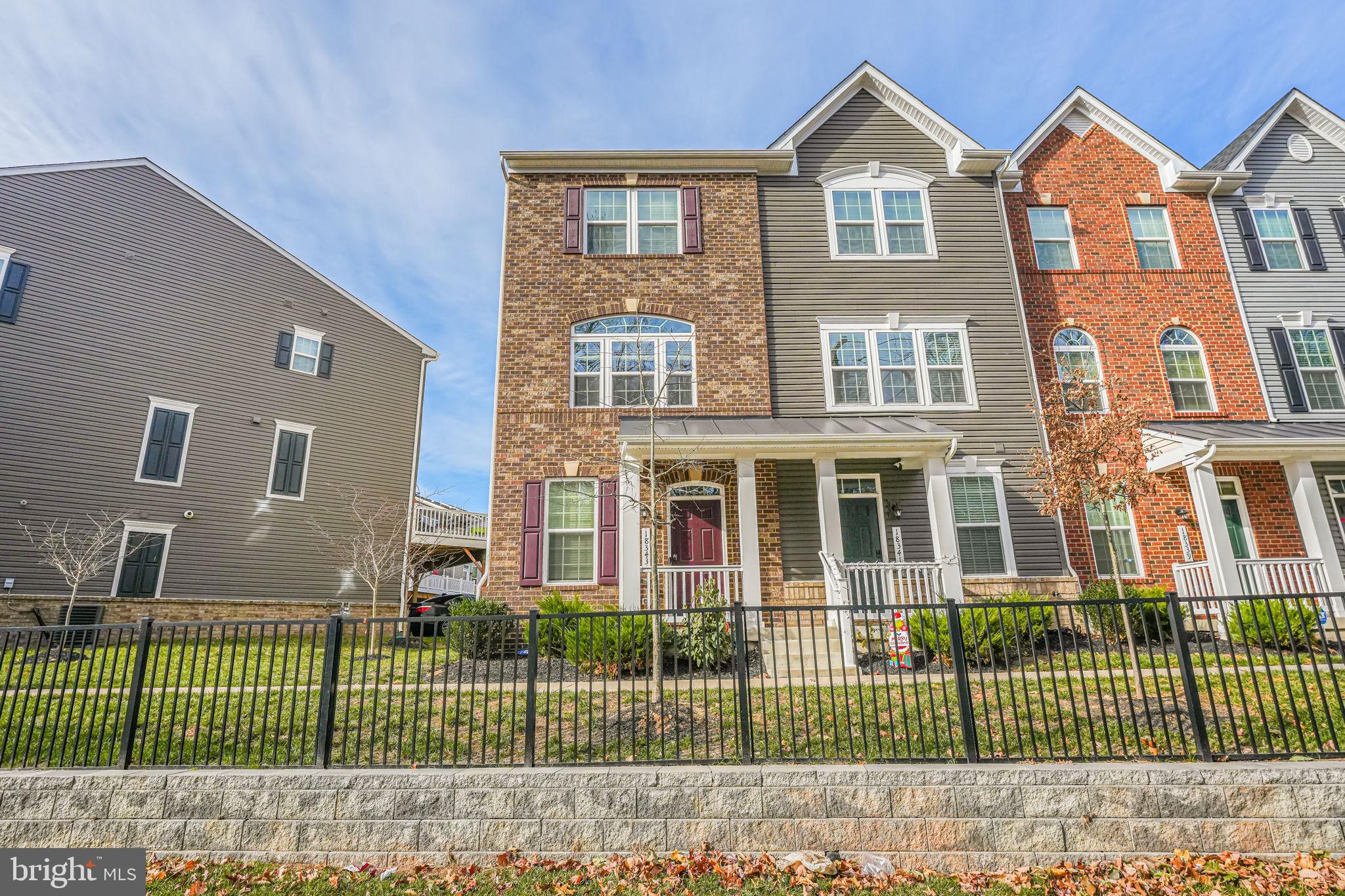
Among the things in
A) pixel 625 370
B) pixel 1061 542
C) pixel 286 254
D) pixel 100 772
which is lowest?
pixel 100 772

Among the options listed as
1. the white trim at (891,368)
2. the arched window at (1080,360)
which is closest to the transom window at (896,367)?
the white trim at (891,368)

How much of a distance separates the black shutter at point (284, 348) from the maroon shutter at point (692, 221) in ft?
38.1

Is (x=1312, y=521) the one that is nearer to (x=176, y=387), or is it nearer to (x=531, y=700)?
(x=531, y=700)

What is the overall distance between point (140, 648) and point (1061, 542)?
13.7 metres

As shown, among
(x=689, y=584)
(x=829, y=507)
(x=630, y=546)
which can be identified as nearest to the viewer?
(x=630, y=546)

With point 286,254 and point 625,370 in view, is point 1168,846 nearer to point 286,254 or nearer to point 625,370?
point 625,370

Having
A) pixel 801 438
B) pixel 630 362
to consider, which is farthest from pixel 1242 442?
pixel 630 362

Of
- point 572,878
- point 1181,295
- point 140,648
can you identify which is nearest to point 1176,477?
point 1181,295

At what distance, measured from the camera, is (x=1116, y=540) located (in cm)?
1309

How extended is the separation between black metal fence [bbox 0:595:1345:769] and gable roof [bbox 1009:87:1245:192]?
11.0 m

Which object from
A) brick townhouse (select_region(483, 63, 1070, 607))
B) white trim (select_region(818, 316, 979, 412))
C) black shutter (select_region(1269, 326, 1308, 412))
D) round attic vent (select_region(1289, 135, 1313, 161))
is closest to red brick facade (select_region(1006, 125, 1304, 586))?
black shutter (select_region(1269, 326, 1308, 412))

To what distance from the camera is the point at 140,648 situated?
19.8 feet

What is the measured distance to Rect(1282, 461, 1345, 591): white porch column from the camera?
36.8 feet

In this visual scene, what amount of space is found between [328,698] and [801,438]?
300 inches
